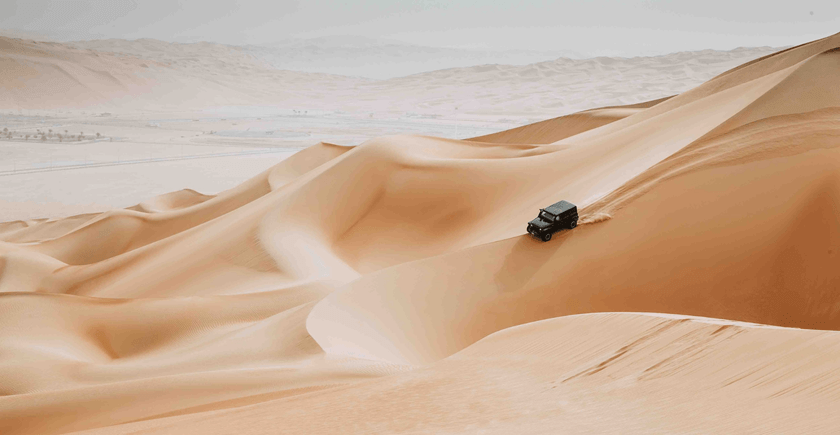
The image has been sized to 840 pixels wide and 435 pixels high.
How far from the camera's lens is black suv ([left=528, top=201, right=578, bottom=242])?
17.9 ft

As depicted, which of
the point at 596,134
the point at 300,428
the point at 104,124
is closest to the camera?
the point at 300,428

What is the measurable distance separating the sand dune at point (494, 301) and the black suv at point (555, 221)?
0.34 ft

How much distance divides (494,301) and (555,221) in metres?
0.93

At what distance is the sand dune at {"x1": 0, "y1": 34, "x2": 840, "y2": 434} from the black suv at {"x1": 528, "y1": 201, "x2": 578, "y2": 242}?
0.34ft

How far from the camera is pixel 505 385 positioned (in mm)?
2887

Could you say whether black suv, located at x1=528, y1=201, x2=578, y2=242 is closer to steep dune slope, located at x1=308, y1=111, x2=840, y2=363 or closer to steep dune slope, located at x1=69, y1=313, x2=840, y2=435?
steep dune slope, located at x1=308, y1=111, x2=840, y2=363

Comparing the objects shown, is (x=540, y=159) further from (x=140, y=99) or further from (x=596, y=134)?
(x=140, y=99)

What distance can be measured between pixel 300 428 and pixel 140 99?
51189mm

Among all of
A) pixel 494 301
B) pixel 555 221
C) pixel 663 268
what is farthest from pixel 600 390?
pixel 555 221

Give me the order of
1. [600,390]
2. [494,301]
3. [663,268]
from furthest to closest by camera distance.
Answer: [494,301] < [663,268] < [600,390]

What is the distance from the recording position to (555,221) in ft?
17.9

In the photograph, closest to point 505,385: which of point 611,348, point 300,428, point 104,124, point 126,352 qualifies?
point 611,348

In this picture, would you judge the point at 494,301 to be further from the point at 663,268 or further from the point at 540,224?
the point at 663,268

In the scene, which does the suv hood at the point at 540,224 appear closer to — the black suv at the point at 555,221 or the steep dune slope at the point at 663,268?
the black suv at the point at 555,221
